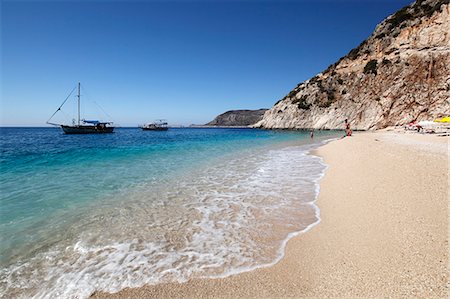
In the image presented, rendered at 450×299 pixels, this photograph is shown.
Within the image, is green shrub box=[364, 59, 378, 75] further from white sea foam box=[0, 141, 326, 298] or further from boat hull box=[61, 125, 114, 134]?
boat hull box=[61, 125, 114, 134]

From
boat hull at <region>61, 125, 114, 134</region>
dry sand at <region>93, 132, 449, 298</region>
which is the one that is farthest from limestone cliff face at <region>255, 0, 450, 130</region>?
boat hull at <region>61, 125, 114, 134</region>

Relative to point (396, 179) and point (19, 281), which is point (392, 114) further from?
point (19, 281)

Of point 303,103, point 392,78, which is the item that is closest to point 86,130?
point 303,103

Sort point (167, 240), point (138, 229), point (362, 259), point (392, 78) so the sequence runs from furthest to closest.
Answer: point (392, 78) → point (138, 229) → point (167, 240) → point (362, 259)

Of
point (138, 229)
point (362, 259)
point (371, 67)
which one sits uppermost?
point (371, 67)

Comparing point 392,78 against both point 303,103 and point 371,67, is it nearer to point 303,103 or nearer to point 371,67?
point 371,67

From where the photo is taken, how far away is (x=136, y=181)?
35.0 ft

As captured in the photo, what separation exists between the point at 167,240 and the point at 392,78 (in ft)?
233

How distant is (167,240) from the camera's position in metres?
5.06

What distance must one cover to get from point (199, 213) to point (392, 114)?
2643 inches

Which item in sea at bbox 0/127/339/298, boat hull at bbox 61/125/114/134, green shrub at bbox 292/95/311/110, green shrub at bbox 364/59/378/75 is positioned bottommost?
sea at bbox 0/127/339/298

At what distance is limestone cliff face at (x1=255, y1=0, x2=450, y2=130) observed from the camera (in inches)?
2088

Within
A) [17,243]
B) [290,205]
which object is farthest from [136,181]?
[290,205]

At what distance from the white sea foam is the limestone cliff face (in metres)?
62.3
